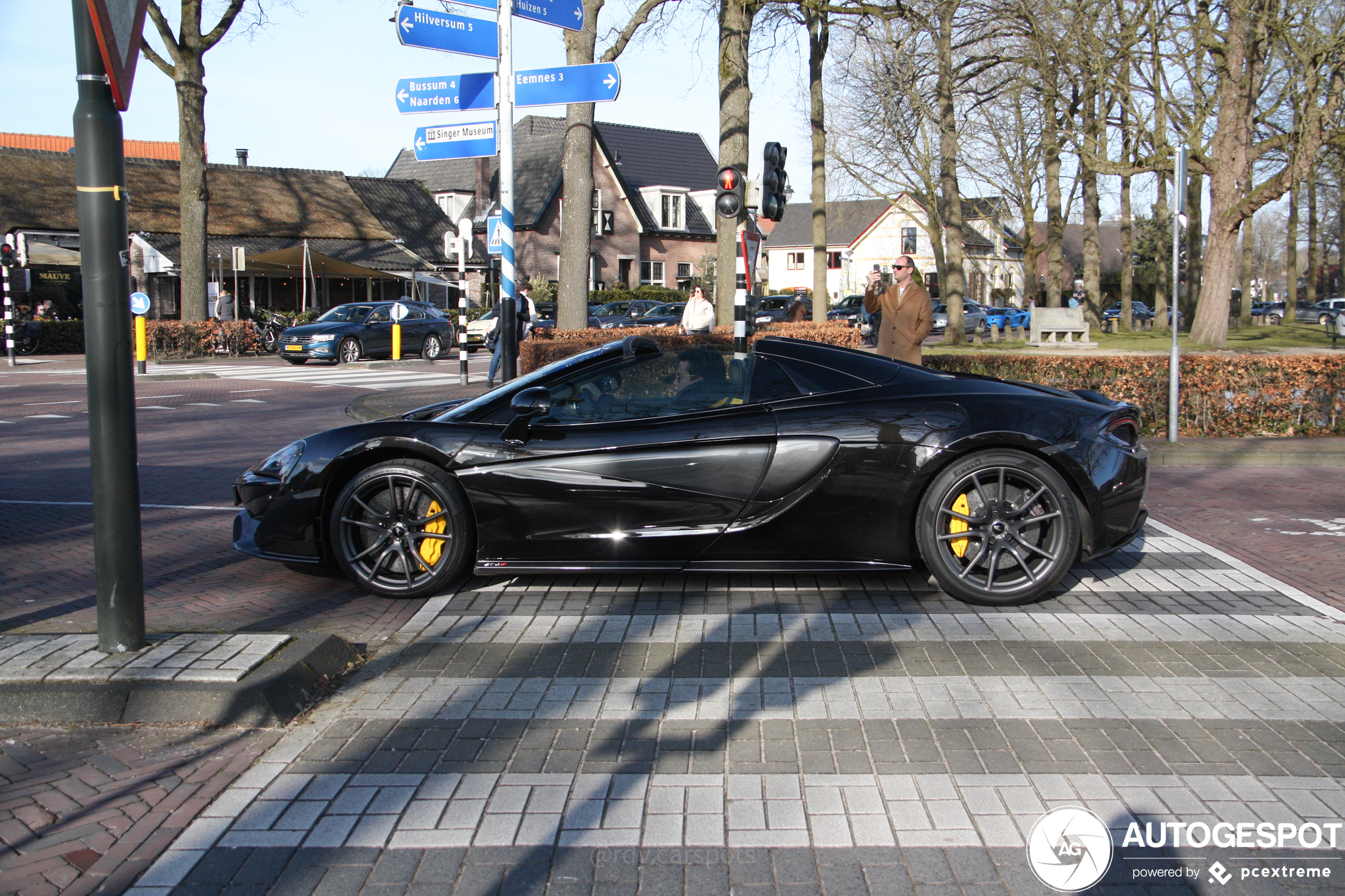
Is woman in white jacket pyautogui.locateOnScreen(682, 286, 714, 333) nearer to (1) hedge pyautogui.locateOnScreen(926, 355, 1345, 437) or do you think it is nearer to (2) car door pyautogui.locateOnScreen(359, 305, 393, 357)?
(1) hedge pyautogui.locateOnScreen(926, 355, 1345, 437)

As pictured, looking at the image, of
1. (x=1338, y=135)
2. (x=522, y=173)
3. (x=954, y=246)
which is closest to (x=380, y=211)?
(x=522, y=173)

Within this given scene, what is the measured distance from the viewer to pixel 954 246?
92.3ft

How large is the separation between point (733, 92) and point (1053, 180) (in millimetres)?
14983

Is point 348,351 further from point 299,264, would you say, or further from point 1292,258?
point 1292,258

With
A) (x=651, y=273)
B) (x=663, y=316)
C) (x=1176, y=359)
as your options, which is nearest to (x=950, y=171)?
(x=663, y=316)

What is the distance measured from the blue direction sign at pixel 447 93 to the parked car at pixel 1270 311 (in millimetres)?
54655

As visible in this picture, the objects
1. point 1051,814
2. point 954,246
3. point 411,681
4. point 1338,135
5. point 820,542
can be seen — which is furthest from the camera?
point 954,246

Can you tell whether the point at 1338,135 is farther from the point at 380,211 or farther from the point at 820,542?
the point at 380,211

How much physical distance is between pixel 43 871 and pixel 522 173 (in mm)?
49176

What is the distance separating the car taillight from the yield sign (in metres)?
4.60

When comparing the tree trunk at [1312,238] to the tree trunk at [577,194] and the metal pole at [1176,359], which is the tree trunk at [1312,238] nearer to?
the tree trunk at [577,194]

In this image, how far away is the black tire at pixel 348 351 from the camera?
25.9 m

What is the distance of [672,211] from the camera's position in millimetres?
53719

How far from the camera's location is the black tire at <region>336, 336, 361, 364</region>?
25.9 m
